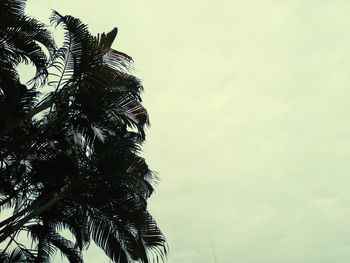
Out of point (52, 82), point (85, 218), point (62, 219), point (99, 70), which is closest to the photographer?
point (99, 70)

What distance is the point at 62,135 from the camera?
10.1 meters

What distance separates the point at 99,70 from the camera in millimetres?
8398

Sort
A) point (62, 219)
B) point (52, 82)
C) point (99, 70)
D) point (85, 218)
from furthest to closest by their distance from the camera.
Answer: point (62, 219), point (85, 218), point (52, 82), point (99, 70)

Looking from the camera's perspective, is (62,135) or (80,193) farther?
(62,135)

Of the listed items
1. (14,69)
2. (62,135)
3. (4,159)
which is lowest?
(4,159)

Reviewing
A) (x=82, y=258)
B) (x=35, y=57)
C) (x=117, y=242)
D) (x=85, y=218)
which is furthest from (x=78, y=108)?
(x=82, y=258)

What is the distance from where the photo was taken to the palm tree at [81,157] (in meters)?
8.64

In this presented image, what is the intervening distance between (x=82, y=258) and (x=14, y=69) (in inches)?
207

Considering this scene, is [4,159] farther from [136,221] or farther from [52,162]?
[136,221]

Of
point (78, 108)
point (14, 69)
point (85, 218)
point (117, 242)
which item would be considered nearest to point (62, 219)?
point (85, 218)

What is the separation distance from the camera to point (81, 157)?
10.0 metres

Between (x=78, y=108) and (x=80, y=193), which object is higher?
(x=78, y=108)

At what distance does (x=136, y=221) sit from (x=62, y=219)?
2360 mm

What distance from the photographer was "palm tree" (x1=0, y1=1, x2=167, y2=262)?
28.3 ft
